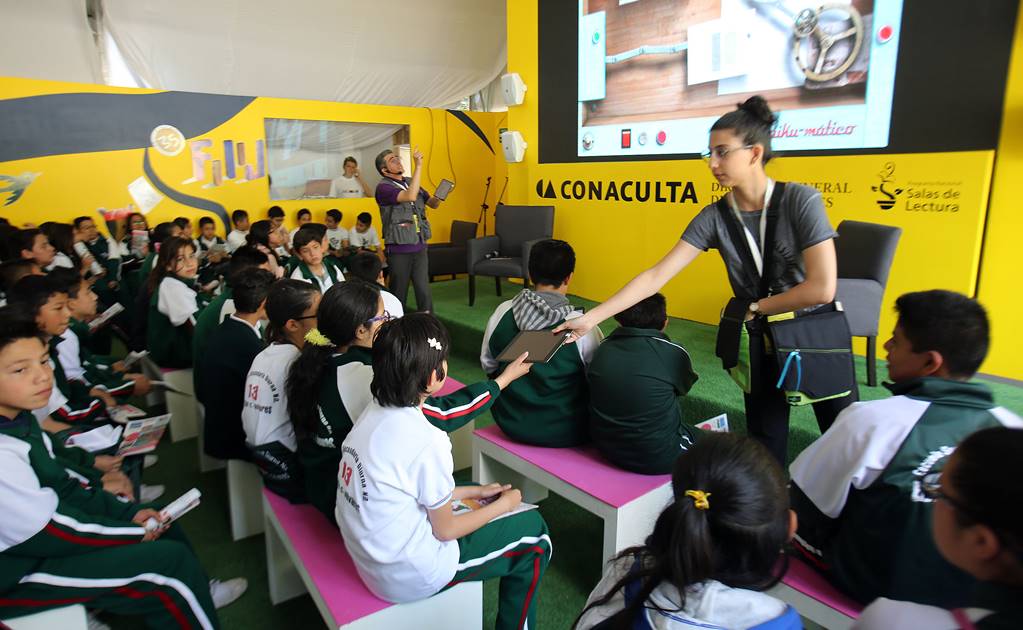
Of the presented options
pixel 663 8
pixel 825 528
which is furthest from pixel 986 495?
pixel 663 8

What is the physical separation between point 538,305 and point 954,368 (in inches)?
46.7

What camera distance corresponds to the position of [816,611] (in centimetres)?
134

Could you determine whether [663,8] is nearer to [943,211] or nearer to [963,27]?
[963,27]

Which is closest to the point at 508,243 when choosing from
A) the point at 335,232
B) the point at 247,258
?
the point at 335,232

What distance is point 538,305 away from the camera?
2094 millimetres

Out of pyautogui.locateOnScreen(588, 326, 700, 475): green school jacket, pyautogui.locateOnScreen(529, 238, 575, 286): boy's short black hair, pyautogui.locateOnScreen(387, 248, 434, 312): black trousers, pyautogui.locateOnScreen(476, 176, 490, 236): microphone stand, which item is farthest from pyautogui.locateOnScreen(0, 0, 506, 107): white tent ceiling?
pyautogui.locateOnScreen(588, 326, 700, 475): green school jacket

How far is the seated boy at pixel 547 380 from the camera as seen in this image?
205cm

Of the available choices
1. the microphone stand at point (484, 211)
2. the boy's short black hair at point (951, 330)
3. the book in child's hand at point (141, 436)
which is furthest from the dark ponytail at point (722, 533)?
the microphone stand at point (484, 211)

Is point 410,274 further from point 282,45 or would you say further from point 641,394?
point 282,45

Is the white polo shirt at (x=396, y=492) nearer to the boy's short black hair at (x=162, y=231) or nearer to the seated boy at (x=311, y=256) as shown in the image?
the seated boy at (x=311, y=256)

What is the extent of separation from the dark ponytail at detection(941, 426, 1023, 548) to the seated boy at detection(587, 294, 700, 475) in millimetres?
1161

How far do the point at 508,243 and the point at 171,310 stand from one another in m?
3.02

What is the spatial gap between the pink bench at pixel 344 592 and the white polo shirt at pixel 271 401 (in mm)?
226

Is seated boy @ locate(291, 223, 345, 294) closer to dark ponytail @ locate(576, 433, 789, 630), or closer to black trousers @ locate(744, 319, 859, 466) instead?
black trousers @ locate(744, 319, 859, 466)
